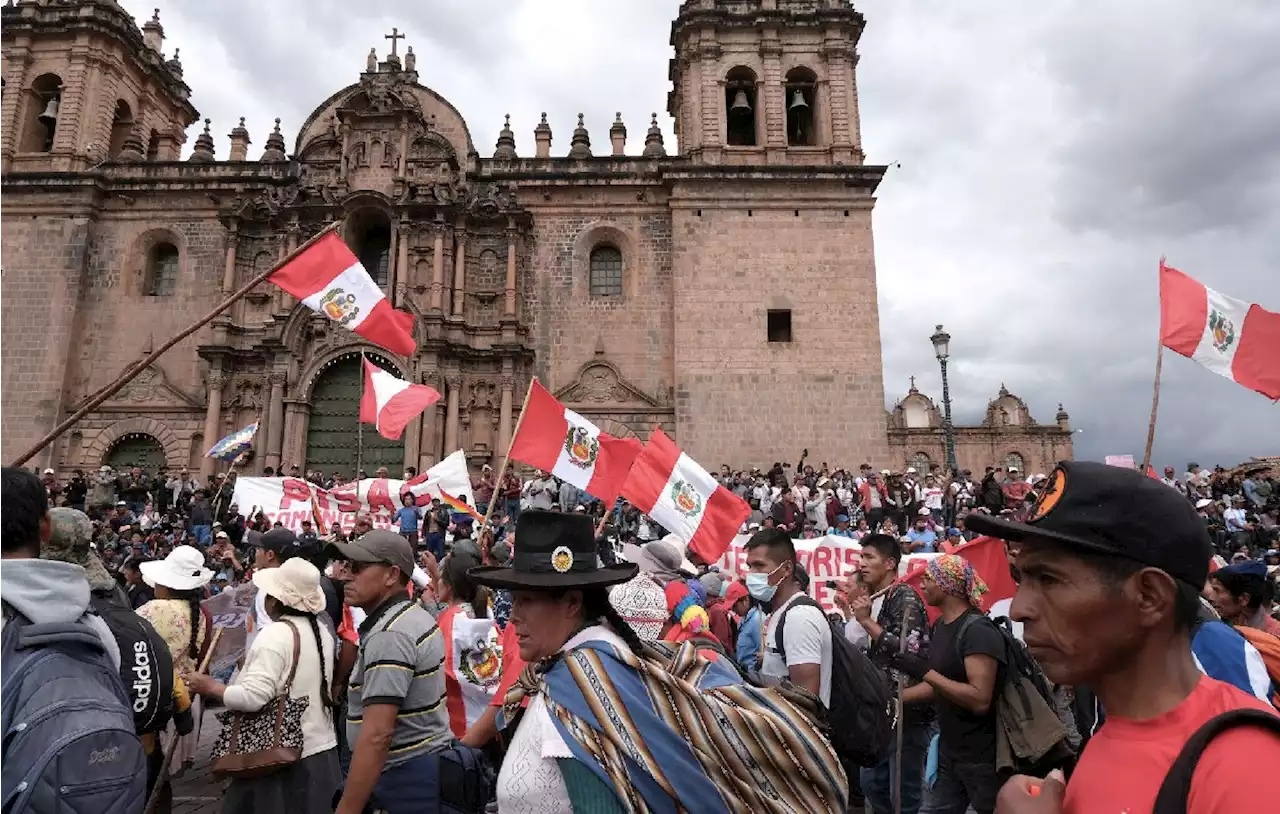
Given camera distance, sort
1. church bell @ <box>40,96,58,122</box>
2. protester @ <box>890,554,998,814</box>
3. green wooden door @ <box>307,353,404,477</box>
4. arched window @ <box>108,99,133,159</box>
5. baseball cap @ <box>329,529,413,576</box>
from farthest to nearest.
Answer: arched window @ <box>108,99,133,159</box> → church bell @ <box>40,96,58,122</box> → green wooden door @ <box>307,353,404,477</box> → protester @ <box>890,554,998,814</box> → baseball cap @ <box>329,529,413,576</box>

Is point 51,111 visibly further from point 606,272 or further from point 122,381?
point 122,381

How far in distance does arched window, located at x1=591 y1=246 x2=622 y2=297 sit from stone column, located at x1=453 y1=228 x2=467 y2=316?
3.76 meters

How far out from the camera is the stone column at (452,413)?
2061 centimetres

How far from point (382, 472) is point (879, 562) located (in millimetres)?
12898

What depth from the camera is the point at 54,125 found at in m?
24.2

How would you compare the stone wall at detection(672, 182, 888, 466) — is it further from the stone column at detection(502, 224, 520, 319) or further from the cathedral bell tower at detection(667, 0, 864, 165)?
the stone column at detection(502, 224, 520, 319)

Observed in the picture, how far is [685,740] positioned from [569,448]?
7412mm

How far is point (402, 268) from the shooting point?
2203 cm

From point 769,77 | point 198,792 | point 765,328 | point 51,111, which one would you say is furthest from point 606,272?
point 198,792

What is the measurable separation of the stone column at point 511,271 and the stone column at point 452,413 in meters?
2.43

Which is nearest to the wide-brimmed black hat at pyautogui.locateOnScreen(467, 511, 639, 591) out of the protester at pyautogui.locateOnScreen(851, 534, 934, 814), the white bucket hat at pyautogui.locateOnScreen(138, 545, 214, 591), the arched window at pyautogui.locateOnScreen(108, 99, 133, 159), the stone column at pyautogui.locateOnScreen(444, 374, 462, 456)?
the protester at pyautogui.locateOnScreen(851, 534, 934, 814)

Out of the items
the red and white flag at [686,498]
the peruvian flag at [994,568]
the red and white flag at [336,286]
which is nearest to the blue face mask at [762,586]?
the peruvian flag at [994,568]

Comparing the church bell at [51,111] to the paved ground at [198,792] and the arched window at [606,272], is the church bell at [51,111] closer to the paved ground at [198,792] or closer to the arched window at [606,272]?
the arched window at [606,272]

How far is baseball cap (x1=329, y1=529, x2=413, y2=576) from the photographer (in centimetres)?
349
